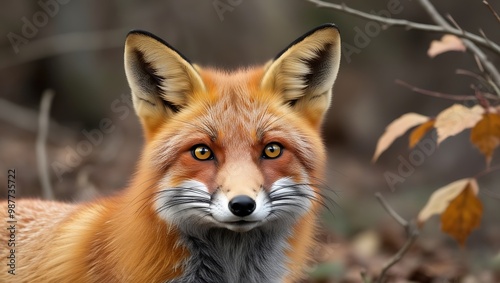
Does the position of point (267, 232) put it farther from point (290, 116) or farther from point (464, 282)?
point (464, 282)

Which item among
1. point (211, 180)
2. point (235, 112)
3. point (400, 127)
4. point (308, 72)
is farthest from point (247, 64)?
point (211, 180)

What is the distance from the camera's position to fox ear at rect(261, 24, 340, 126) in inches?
141

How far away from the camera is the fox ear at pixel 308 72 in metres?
3.57

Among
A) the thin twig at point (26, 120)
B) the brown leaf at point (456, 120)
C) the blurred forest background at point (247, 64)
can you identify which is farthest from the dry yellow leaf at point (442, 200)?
the thin twig at point (26, 120)

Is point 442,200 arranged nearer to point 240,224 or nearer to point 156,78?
point 240,224

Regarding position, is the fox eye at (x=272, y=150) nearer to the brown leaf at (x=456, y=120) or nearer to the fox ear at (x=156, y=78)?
the fox ear at (x=156, y=78)

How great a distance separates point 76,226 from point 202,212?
1001 millimetres

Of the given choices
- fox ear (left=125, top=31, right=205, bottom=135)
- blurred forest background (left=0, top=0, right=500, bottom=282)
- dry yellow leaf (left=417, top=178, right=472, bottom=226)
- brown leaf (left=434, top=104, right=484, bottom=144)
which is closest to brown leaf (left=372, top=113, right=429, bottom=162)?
brown leaf (left=434, top=104, right=484, bottom=144)

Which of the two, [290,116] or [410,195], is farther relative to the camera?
[410,195]

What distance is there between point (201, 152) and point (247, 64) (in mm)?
7901

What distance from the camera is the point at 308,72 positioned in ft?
12.2

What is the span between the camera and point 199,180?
3193 millimetres

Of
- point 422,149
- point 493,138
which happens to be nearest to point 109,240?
point 493,138

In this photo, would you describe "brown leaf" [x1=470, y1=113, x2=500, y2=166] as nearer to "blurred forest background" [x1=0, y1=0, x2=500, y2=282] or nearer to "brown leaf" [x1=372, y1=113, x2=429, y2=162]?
"brown leaf" [x1=372, y1=113, x2=429, y2=162]
